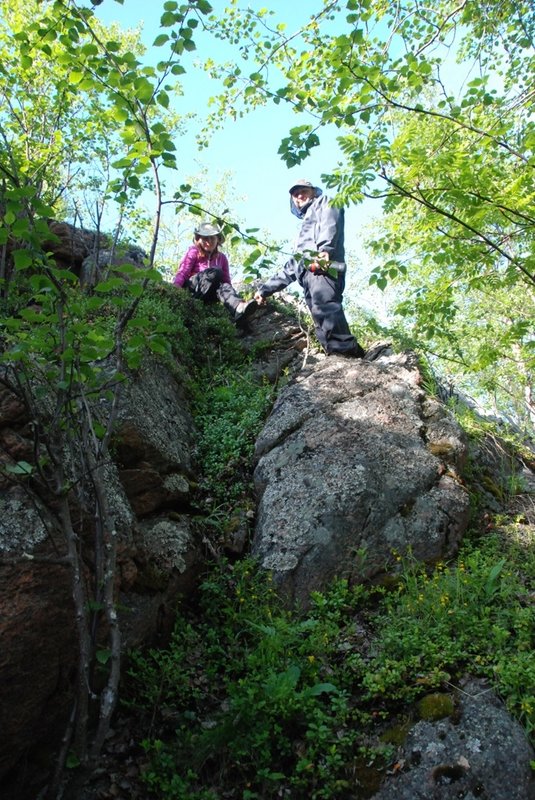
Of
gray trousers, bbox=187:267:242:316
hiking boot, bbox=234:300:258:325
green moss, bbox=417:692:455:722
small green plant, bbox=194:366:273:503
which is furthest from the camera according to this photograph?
gray trousers, bbox=187:267:242:316

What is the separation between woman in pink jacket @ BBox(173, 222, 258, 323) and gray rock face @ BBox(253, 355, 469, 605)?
334cm

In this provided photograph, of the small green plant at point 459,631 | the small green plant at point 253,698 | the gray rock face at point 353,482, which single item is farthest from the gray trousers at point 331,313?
the small green plant at point 253,698

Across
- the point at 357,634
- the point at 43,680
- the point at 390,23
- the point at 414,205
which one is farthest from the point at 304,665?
the point at 390,23

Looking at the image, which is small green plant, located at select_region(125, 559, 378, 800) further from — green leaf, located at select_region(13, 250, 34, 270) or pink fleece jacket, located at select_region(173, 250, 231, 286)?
pink fleece jacket, located at select_region(173, 250, 231, 286)

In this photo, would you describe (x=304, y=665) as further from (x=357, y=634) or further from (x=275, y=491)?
(x=275, y=491)

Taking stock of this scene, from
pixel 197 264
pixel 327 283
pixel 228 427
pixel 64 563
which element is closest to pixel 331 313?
pixel 327 283

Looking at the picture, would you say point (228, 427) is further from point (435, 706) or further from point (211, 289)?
point (435, 706)

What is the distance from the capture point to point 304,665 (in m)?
3.84

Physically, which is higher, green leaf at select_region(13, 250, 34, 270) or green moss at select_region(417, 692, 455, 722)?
green leaf at select_region(13, 250, 34, 270)

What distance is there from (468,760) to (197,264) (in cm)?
872

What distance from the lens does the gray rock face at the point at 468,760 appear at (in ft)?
10.2

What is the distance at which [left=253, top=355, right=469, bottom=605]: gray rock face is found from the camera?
4910 mm

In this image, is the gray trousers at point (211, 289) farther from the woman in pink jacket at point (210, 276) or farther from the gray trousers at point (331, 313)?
the gray trousers at point (331, 313)

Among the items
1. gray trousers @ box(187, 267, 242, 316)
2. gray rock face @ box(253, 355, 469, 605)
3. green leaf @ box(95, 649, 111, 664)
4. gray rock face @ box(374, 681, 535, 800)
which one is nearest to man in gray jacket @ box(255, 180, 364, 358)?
gray rock face @ box(253, 355, 469, 605)
